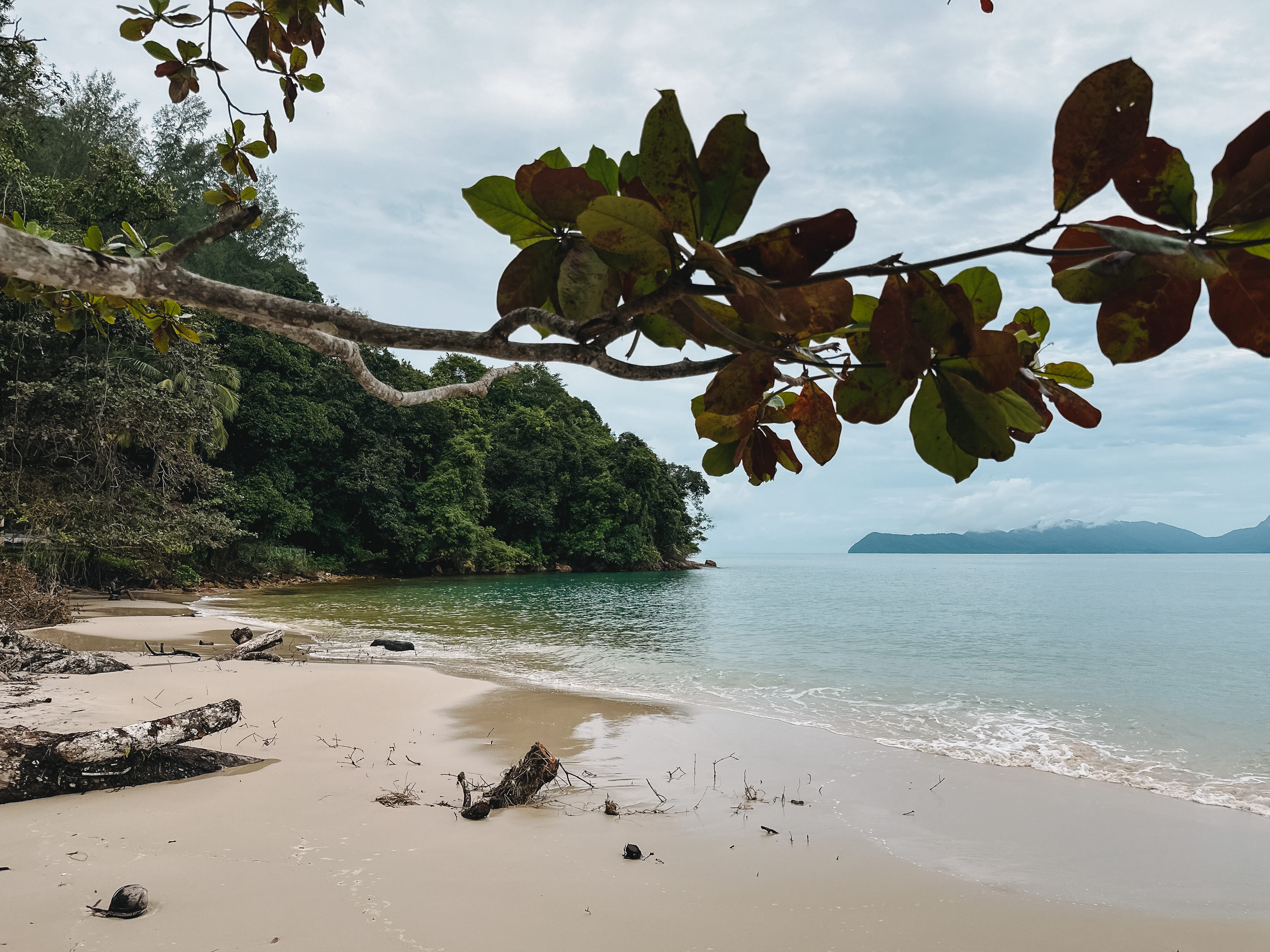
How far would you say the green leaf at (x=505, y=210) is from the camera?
0.56 metres

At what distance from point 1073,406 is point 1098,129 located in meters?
0.23

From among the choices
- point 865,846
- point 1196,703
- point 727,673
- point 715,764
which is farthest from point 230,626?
point 1196,703

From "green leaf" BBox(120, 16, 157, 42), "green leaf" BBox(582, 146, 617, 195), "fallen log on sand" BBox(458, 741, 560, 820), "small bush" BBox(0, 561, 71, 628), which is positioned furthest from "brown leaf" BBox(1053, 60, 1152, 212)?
"small bush" BBox(0, 561, 71, 628)

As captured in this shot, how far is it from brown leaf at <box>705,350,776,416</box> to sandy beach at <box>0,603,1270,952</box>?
7.63 feet

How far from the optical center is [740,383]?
0.55 m

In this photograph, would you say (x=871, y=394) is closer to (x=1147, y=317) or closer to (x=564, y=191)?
(x=1147, y=317)

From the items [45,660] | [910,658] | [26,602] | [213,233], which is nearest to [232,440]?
[26,602]

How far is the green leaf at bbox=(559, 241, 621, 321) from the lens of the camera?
0.53m

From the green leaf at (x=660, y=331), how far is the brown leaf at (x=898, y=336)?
7.0 inches

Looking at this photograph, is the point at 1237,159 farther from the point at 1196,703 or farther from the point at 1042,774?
the point at 1196,703

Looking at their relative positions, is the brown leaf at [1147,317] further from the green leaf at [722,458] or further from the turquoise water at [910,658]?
the turquoise water at [910,658]

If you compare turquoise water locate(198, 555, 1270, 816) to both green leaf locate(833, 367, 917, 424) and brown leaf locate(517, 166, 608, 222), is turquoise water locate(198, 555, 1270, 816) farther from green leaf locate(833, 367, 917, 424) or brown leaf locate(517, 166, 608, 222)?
brown leaf locate(517, 166, 608, 222)

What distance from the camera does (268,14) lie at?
4.47ft

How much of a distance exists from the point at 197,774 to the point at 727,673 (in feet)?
21.6
